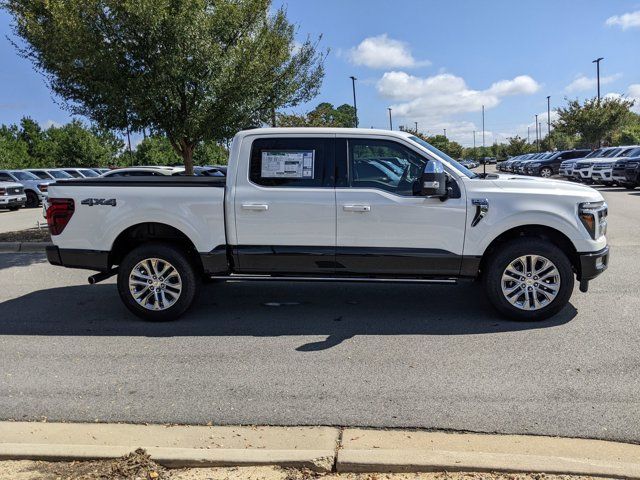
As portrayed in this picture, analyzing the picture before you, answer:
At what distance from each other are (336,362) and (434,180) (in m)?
1.97

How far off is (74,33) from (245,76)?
297 cm

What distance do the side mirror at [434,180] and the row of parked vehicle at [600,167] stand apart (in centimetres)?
1852

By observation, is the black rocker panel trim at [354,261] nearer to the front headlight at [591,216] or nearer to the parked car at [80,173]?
the front headlight at [591,216]

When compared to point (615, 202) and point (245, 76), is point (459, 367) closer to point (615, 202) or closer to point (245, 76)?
point (245, 76)

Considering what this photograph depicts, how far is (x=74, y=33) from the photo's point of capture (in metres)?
9.38

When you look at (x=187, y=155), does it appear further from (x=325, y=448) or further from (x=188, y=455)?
(x=325, y=448)

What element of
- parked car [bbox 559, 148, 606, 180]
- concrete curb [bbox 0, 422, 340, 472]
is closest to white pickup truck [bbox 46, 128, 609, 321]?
concrete curb [bbox 0, 422, 340, 472]

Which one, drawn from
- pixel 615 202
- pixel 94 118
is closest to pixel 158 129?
pixel 94 118

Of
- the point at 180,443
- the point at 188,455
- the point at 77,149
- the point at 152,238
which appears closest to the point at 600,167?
the point at 152,238

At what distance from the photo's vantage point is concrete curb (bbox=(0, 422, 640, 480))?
10.4 feet

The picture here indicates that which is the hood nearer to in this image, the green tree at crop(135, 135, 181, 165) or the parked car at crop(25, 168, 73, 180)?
the parked car at crop(25, 168, 73, 180)

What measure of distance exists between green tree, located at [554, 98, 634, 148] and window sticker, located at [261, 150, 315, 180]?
152 ft

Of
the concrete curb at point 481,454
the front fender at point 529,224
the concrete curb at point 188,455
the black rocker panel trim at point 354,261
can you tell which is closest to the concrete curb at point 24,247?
the black rocker panel trim at point 354,261

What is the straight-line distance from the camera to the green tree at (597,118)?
4553 centimetres
